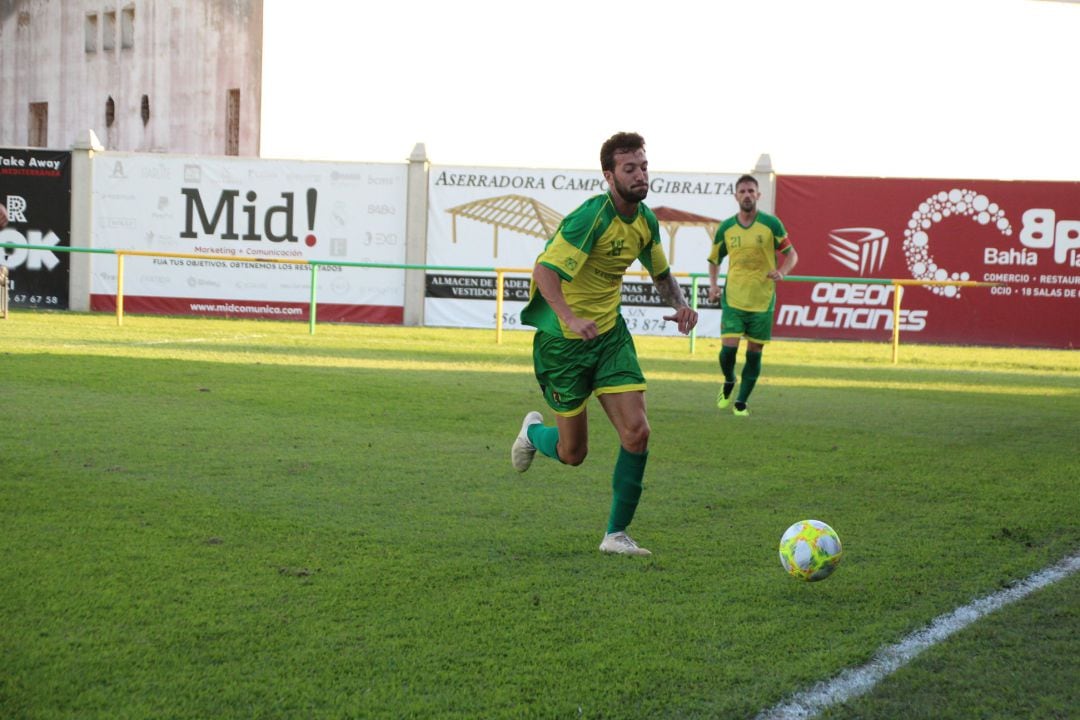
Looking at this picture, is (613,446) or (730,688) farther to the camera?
(613,446)

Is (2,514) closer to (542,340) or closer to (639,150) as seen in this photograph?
(542,340)

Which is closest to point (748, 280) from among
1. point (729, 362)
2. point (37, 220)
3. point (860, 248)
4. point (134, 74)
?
point (729, 362)

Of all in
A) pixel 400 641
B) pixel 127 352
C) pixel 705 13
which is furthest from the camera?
pixel 705 13

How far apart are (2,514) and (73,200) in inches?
802

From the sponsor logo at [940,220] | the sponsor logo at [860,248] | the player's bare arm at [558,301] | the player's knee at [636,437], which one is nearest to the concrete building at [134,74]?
the sponsor logo at [860,248]

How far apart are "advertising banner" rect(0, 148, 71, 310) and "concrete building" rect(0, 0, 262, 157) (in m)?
12.9

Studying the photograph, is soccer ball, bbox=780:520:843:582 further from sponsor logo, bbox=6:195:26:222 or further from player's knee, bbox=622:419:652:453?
sponsor logo, bbox=6:195:26:222

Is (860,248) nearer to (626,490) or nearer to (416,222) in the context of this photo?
(416,222)

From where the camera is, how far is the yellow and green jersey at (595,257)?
5.92 meters

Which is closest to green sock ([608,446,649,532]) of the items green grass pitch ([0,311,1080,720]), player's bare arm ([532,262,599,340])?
green grass pitch ([0,311,1080,720])

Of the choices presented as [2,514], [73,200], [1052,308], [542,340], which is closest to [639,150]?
[542,340]

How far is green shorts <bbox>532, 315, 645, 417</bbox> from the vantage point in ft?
19.7

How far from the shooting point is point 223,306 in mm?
24516

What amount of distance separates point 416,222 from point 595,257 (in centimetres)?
1910
